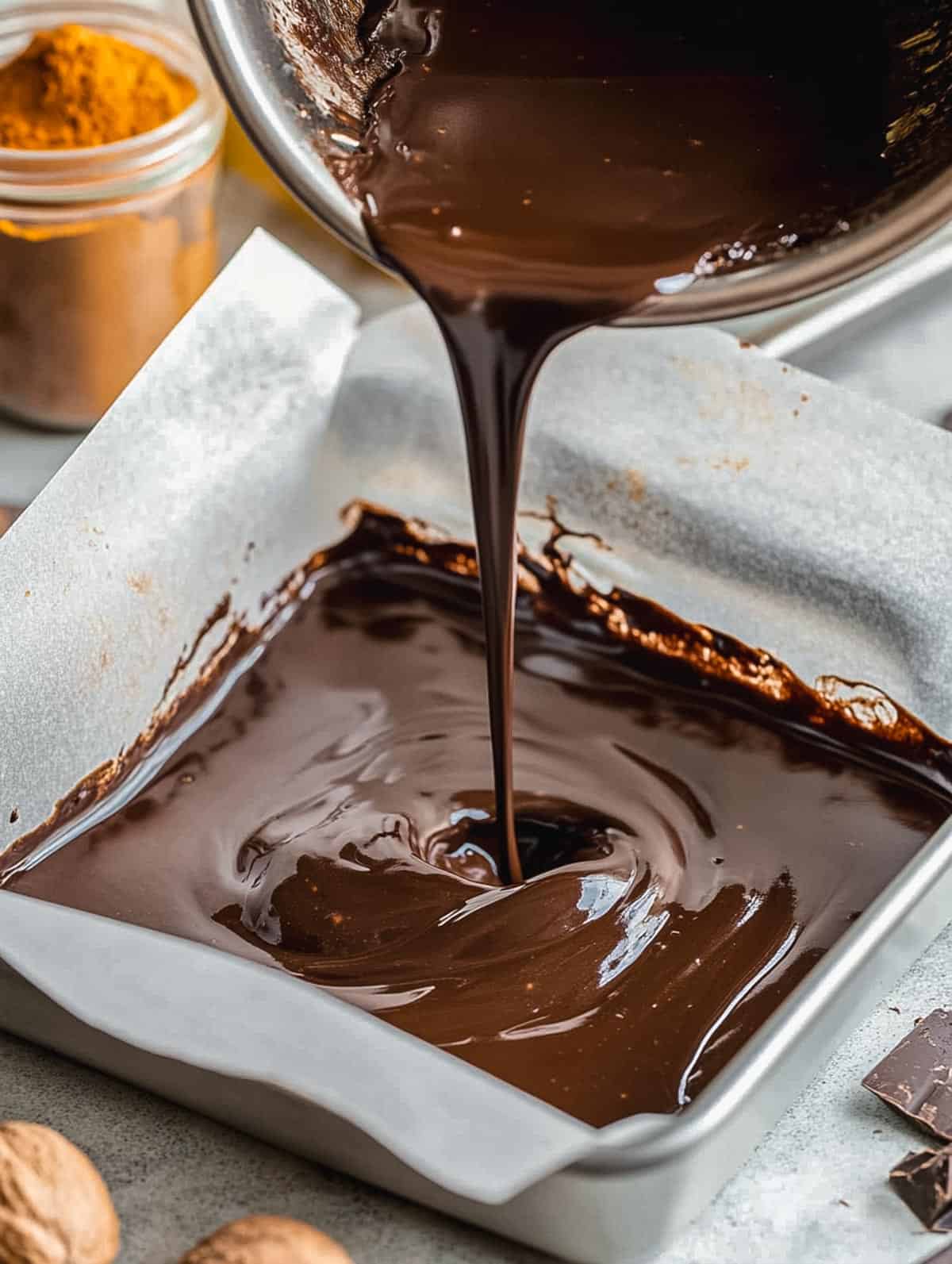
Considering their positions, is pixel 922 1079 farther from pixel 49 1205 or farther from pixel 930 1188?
pixel 49 1205

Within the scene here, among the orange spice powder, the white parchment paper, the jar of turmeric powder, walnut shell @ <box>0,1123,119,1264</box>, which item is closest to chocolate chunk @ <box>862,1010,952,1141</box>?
the white parchment paper

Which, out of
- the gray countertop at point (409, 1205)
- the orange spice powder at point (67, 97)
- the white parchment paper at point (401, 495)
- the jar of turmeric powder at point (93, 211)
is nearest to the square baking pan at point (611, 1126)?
the gray countertop at point (409, 1205)

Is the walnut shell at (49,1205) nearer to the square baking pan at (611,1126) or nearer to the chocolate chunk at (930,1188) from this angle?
the square baking pan at (611,1126)

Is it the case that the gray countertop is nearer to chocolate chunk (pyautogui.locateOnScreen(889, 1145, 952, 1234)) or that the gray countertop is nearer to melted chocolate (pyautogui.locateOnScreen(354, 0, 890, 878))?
chocolate chunk (pyautogui.locateOnScreen(889, 1145, 952, 1234))

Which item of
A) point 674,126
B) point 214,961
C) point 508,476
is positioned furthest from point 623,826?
point 674,126

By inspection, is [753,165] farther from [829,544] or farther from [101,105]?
[101,105]
